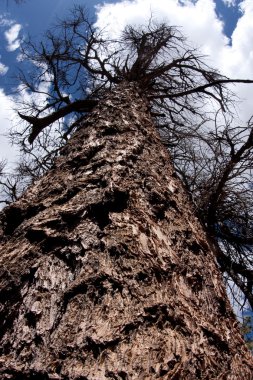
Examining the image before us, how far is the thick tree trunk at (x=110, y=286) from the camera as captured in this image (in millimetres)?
973

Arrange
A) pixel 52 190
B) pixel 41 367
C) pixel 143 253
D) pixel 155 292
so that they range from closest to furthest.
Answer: pixel 41 367
pixel 155 292
pixel 143 253
pixel 52 190

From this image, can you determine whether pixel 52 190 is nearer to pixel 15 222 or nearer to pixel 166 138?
pixel 15 222

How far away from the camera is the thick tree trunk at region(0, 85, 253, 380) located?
97cm

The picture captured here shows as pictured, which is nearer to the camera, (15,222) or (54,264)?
(54,264)

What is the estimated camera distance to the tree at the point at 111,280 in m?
0.98

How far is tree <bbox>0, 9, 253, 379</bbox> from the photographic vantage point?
0.98 metres

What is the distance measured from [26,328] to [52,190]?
2.95 feet

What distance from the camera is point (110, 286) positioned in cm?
116

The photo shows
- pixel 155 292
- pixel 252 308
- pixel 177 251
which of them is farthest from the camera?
pixel 252 308

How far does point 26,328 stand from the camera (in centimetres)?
106

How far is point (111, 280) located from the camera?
118 cm

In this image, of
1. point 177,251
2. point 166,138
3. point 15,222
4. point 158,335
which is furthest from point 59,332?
point 166,138

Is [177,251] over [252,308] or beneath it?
beneath

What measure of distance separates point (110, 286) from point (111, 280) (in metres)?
0.03
